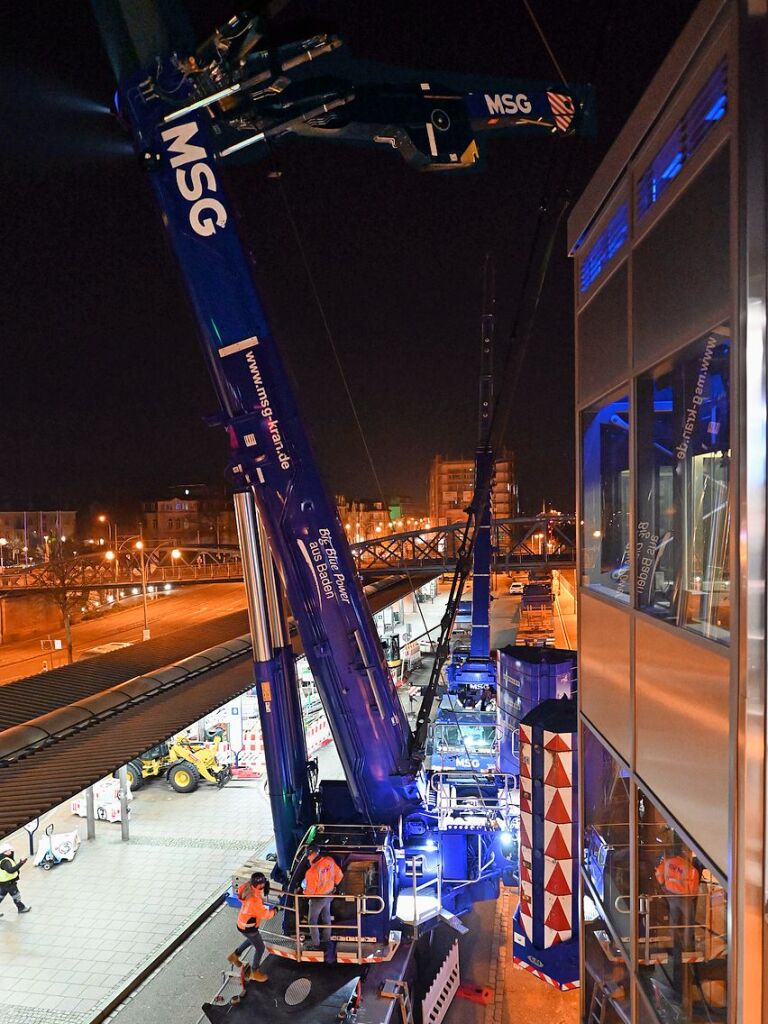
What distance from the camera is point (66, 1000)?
8.55 meters

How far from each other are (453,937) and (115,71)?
1092 cm

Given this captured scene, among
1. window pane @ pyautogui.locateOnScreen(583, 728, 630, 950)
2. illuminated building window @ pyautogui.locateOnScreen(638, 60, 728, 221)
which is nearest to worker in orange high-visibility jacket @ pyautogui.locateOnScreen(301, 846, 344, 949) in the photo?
window pane @ pyautogui.locateOnScreen(583, 728, 630, 950)

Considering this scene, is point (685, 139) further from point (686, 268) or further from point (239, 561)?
point (239, 561)

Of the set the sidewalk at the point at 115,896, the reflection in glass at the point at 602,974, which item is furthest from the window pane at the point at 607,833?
the sidewalk at the point at 115,896

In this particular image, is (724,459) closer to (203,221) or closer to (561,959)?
(203,221)

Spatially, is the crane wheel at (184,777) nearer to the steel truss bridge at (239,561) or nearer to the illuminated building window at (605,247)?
the steel truss bridge at (239,561)

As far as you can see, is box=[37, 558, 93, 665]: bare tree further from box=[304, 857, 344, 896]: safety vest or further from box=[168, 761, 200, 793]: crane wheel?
box=[304, 857, 344, 896]: safety vest

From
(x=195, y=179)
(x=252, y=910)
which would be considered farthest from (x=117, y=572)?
(x=195, y=179)

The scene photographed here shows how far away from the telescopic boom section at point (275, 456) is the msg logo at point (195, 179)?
1 cm

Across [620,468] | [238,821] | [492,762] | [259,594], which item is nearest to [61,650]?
[238,821]

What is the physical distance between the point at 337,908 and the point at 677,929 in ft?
14.2

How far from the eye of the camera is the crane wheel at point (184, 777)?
16.1 metres

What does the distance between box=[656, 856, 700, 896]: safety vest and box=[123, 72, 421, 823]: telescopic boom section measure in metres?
4.36

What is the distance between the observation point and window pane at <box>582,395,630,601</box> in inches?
187
